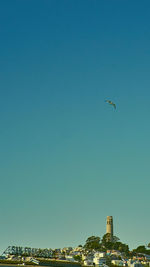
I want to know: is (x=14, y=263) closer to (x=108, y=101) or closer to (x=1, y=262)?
(x=1, y=262)

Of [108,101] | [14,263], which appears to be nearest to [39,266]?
[14,263]

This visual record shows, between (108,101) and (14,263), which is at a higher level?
(108,101)

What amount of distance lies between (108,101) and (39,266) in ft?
352

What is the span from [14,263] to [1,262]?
591 centimetres

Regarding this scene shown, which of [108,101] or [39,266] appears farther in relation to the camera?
[39,266]

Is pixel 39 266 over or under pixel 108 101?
under

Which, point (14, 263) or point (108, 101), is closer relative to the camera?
point (108, 101)

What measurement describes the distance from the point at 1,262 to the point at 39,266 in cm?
1647

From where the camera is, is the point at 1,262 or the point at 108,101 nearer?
the point at 108,101

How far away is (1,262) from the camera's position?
193 metres

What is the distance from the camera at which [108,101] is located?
108938 millimetres

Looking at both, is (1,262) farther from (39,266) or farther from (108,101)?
(108,101)

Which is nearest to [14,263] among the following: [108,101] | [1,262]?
[1,262]

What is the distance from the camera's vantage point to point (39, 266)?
19162 centimetres
